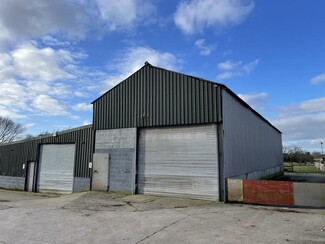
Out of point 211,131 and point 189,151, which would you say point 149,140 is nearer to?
point 189,151

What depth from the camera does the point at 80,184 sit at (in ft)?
61.6

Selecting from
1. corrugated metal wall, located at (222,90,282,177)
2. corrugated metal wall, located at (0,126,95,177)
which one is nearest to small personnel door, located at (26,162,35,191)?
corrugated metal wall, located at (0,126,95,177)

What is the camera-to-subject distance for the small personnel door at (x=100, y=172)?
17.3 m

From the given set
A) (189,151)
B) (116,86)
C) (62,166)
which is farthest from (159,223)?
(62,166)

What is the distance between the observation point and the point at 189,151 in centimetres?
1464

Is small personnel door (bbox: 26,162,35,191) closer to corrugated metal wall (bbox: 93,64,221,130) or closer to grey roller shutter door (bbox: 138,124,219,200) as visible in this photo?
corrugated metal wall (bbox: 93,64,221,130)

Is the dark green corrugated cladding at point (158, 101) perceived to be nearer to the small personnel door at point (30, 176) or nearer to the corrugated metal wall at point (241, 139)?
the corrugated metal wall at point (241, 139)

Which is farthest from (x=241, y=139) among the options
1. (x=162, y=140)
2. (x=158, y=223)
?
(x=158, y=223)

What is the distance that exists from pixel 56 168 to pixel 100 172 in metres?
5.35

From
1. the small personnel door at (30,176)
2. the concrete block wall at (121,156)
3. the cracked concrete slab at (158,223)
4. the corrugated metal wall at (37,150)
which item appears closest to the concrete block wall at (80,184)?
the corrugated metal wall at (37,150)

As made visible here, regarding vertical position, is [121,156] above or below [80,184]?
above

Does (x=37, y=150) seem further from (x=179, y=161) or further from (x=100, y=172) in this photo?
(x=179, y=161)

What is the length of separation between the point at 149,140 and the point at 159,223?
7322 mm

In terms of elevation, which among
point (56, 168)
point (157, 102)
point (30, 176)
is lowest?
point (30, 176)
